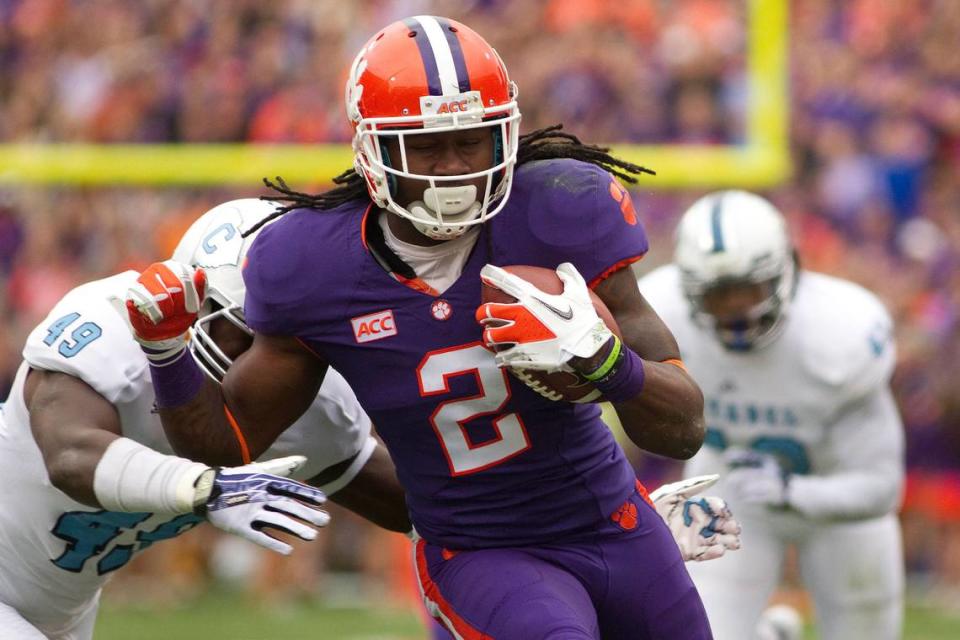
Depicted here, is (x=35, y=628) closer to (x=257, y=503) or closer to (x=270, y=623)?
(x=257, y=503)

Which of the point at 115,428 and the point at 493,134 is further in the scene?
the point at 115,428

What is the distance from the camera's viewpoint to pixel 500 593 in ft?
10.6

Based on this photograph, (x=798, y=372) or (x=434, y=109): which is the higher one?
(x=434, y=109)

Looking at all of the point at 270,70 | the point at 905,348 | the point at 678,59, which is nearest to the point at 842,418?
the point at 905,348

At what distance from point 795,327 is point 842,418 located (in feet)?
1.10

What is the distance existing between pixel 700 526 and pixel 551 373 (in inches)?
29.0

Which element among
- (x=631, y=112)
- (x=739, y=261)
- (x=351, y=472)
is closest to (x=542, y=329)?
(x=351, y=472)

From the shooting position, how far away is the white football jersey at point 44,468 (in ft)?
12.2

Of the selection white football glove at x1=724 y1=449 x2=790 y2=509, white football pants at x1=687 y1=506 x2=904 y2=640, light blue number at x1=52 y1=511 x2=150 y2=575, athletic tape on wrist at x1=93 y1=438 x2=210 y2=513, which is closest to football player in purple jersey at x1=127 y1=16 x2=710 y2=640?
athletic tape on wrist at x1=93 y1=438 x2=210 y2=513

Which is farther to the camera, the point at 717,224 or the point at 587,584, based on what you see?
the point at 717,224

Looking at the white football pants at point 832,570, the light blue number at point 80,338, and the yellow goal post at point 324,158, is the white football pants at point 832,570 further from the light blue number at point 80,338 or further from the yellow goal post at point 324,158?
the yellow goal post at point 324,158

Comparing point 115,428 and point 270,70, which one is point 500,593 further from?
point 270,70

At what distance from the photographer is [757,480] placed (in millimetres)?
5090

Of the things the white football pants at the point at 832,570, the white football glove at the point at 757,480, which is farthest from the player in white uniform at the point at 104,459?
the white football pants at the point at 832,570
